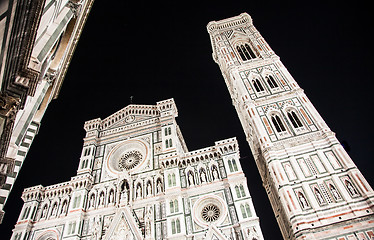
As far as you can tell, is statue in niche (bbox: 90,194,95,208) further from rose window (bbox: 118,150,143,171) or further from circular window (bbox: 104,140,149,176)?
rose window (bbox: 118,150,143,171)

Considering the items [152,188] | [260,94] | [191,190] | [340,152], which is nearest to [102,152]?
[152,188]

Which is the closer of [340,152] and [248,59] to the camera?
[340,152]

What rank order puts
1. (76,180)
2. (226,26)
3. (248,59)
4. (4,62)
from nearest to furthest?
(4,62), (76,180), (248,59), (226,26)

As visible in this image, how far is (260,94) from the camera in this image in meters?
23.1

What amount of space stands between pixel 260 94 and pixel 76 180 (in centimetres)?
1694

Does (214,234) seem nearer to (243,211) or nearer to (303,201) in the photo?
(243,211)

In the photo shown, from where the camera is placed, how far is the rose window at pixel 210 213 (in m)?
17.4

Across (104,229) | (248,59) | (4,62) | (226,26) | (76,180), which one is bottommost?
(4,62)

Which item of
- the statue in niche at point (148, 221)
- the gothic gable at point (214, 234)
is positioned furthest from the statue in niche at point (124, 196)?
the gothic gable at point (214, 234)

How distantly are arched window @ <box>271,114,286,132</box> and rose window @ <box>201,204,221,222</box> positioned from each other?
7851 millimetres

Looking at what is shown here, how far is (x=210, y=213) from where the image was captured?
57.8ft

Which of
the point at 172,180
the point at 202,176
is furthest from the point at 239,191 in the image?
the point at 172,180

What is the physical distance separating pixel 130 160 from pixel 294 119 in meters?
14.0

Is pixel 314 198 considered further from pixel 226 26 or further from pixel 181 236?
pixel 226 26
